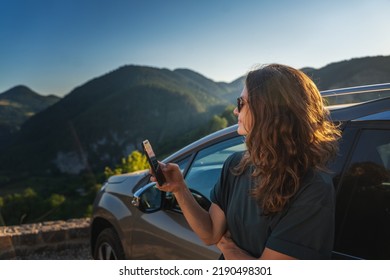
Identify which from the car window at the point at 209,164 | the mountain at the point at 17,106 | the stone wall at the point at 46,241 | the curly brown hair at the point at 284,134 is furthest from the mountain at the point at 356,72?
the mountain at the point at 17,106

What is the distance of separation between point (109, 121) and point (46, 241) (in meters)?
48.8

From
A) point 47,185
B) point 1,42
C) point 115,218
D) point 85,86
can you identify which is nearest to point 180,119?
point 47,185

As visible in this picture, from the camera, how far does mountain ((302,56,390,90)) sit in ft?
10.0

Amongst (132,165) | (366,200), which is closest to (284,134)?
(366,200)

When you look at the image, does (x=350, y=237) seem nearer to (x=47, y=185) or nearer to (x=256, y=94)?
(x=256, y=94)

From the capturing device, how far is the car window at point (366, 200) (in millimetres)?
1433

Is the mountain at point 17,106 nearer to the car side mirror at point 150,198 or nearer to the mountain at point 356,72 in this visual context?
the mountain at point 356,72

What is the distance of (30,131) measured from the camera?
59125mm

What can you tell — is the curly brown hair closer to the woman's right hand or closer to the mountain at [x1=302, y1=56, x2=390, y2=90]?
the woman's right hand

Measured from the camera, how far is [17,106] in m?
51.5

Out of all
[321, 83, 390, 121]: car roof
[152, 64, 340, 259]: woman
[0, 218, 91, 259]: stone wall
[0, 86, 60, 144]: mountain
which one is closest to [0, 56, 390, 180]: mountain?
[0, 86, 60, 144]: mountain

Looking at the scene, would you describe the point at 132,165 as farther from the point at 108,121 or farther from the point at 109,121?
the point at 108,121
